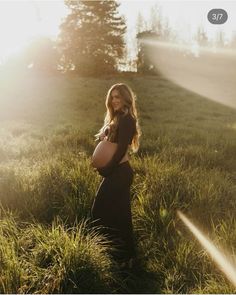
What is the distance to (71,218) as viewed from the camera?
6.39 m

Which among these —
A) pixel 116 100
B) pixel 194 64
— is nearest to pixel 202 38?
pixel 194 64

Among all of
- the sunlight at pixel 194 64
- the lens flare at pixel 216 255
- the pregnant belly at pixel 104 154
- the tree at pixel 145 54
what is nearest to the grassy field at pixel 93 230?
the lens flare at pixel 216 255

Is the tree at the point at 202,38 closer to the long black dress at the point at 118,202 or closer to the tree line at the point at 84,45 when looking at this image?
the tree line at the point at 84,45

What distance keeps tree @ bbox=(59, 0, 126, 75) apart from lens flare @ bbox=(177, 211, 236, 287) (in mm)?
36415

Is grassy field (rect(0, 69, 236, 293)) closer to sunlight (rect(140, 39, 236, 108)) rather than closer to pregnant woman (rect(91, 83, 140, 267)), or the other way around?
pregnant woman (rect(91, 83, 140, 267))

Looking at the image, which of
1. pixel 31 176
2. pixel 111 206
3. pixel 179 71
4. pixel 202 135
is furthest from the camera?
pixel 179 71

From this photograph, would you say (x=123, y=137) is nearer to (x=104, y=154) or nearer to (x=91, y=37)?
(x=104, y=154)

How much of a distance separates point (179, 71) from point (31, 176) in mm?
41501

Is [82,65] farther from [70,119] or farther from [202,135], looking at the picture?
[202,135]

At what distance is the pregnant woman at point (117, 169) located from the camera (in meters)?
5.20

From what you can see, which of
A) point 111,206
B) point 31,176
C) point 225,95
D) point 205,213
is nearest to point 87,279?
point 111,206

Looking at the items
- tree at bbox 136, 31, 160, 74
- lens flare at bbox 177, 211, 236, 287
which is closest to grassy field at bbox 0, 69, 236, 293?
lens flare at bbox 177, 211, 236, 287

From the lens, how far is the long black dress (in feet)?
17.1

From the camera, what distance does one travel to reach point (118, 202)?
5.49 m
